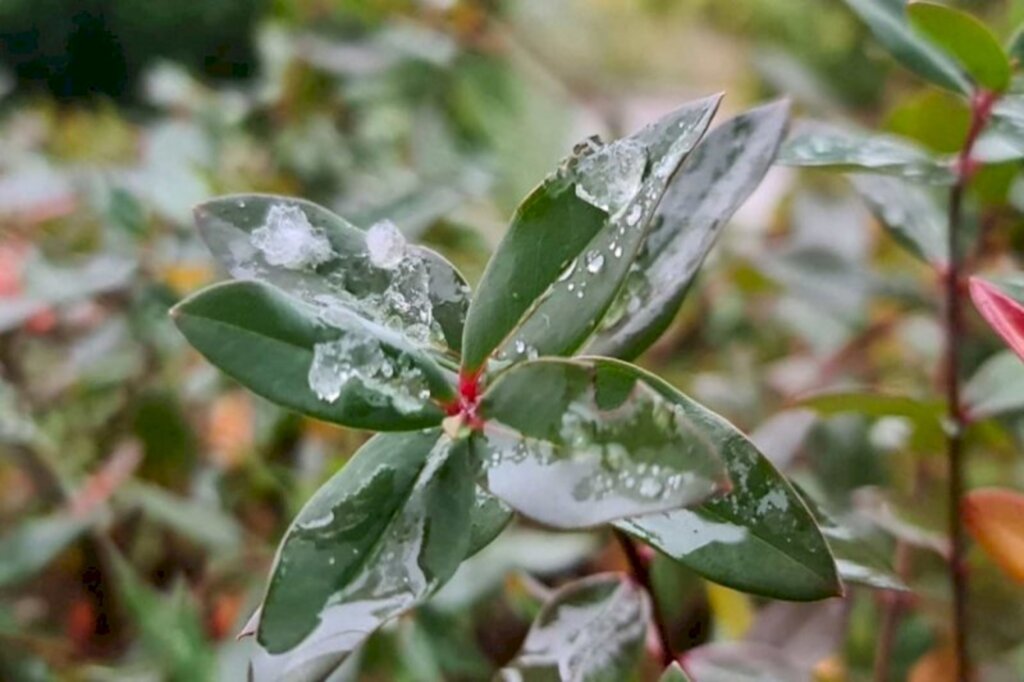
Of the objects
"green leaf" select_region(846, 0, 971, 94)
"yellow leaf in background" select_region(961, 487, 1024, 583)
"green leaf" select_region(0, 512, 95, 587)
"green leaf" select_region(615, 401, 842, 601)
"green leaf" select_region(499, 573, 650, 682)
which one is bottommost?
"green leaf" select_region(0, 512, 95, 587)

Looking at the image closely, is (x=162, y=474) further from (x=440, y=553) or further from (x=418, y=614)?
(x=440, y=553)

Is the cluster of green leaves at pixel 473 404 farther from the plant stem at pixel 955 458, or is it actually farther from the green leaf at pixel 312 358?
the plant stem at pixel 955 458

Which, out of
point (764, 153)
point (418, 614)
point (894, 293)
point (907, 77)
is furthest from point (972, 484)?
point (907, 77)

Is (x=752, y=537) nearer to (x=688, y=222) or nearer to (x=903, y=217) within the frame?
(x=688, y=222)

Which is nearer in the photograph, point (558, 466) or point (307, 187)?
point (558, 466)

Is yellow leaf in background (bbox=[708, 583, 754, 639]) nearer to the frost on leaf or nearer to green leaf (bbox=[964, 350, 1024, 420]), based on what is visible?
green leaf (bbox=[964, 350, 1024, 420])

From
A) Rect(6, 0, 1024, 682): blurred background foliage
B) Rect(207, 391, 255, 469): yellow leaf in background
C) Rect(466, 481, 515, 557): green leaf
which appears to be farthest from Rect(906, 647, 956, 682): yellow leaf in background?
Rect(207, 391, 255, 469): yellow leaf in background

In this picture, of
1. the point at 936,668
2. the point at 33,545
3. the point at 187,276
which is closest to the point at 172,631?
the point at 33,545
